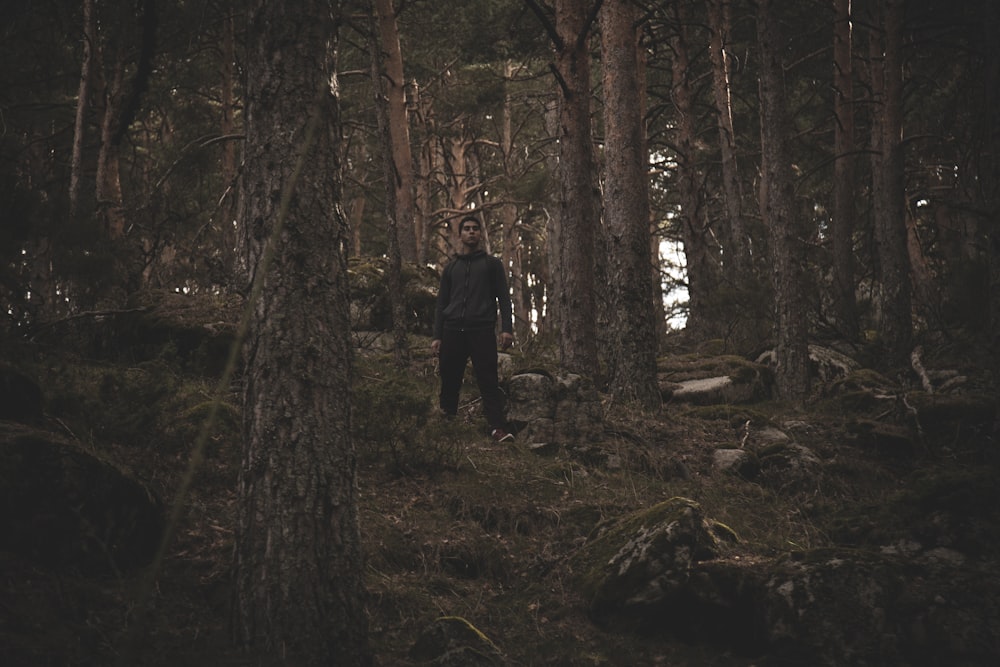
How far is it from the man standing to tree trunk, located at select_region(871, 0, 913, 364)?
6789 mm

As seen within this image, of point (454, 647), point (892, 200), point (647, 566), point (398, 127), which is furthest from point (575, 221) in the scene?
point (398, 127)

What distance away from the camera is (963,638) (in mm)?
3840

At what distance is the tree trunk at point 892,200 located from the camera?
11586mm

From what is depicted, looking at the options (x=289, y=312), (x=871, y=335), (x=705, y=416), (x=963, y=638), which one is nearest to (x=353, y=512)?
(x=289, y=312)

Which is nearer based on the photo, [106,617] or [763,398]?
[106,617]

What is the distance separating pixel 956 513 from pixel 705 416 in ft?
13.2

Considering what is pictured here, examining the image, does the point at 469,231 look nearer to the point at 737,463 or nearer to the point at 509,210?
the point at 737,463

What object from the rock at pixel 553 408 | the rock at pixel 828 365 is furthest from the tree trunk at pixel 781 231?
the rock at pixel 553 408

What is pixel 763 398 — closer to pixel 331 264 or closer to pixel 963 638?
pixel 963 638

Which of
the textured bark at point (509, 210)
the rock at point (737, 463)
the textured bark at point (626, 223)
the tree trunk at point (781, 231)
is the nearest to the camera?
the rock at point (737, 463)

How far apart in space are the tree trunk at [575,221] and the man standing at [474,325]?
233cm

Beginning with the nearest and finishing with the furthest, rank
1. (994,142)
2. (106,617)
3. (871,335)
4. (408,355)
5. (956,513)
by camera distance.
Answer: (106,617) < (956,513) < (994,142) < (408,355) < (871,335)

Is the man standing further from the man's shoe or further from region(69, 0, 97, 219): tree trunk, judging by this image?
region(69, 0, 97, 219): tree trunk

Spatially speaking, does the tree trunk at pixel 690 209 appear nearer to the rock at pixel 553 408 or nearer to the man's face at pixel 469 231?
the rock at pixel 553 408
